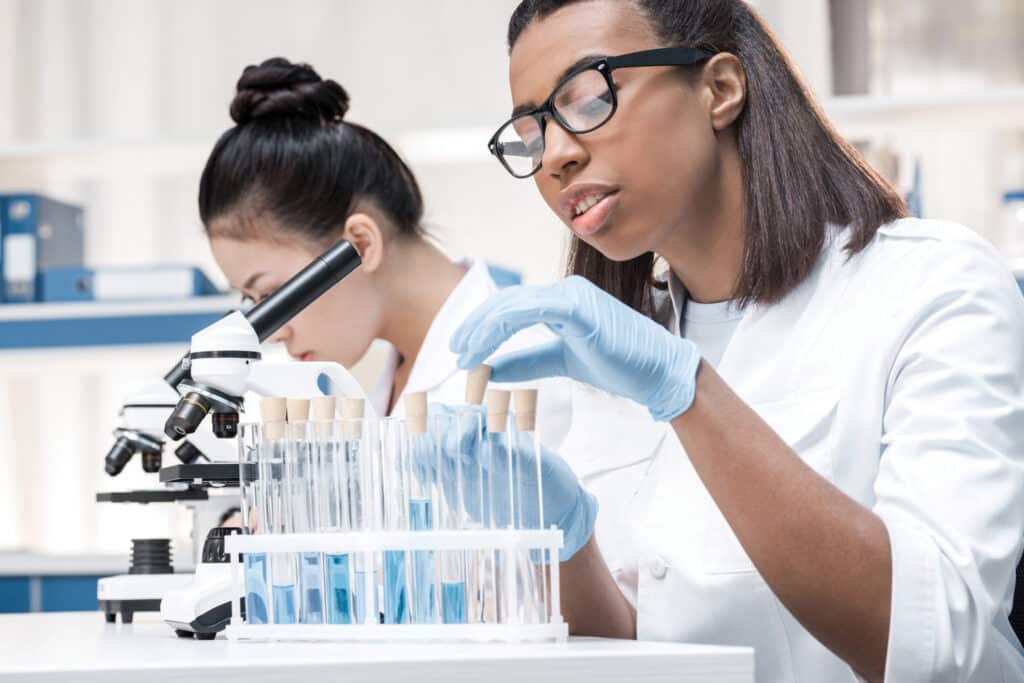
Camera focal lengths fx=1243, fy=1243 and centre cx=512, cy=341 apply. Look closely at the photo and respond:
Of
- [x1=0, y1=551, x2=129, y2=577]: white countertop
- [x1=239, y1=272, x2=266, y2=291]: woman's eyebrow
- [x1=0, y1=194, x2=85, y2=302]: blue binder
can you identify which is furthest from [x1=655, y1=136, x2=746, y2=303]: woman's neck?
[x1=0, y1=194, x2=85, y2=302]: blue binder

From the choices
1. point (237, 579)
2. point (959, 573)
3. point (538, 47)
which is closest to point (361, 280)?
point (538, 47)

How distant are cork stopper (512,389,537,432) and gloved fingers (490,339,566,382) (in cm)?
11

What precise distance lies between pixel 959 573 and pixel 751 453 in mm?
232

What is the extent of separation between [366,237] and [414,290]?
137mm

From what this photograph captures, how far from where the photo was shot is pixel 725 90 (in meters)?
1.49

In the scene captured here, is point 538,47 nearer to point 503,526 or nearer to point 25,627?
point 503,526

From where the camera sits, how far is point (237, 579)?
1101 mm

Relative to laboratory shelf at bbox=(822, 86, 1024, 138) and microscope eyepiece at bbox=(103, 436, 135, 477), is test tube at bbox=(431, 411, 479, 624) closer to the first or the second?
microscope eyepiece at bbox=(103, 436, 135, 477)

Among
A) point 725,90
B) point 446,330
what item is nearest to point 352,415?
point 725,90

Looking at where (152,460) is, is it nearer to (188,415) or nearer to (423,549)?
(188,415)

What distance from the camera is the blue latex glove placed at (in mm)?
1114

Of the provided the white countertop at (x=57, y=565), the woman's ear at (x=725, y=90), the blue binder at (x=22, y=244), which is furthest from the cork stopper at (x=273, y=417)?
the blue binder at (x=22, y=244)

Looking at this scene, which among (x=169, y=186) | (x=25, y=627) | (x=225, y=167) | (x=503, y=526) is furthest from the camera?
(x=169, y=186)

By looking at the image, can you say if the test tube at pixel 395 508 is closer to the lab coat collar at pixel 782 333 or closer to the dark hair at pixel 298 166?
the lab coat collar at pixel 782 333
